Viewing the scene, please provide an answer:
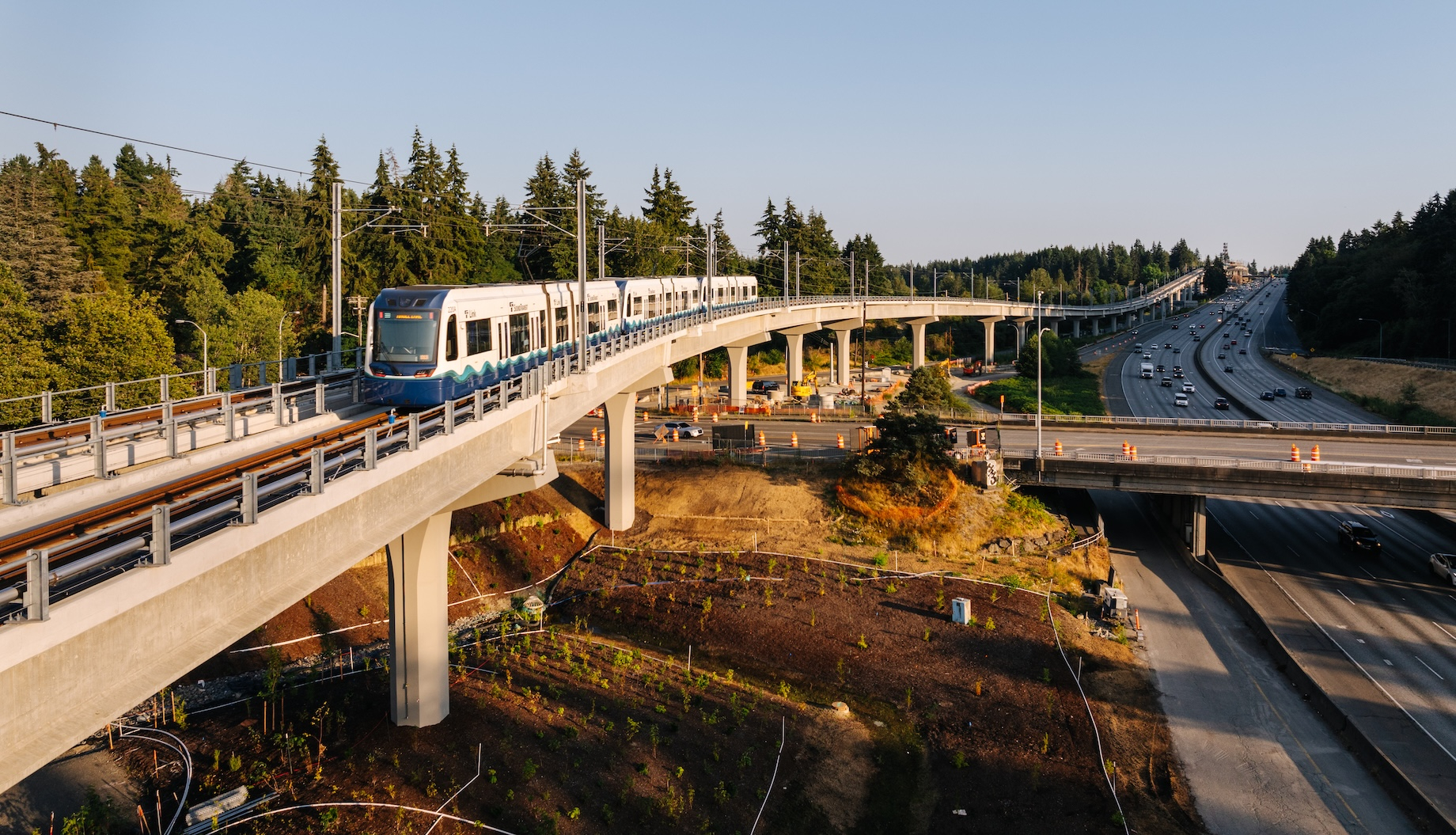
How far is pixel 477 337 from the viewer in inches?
1083

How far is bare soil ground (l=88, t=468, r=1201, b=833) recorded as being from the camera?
2172 cm

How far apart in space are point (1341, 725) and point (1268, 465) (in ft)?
65.3

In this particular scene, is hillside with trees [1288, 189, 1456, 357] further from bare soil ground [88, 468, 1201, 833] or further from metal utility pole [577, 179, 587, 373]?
metal utility pole [577, 179, 587, 373]

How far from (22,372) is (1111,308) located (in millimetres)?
190700

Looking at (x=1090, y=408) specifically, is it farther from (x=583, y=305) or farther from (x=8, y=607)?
(x=8, y=607)

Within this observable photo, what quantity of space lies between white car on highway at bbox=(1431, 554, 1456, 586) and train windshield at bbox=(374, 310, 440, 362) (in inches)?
1533

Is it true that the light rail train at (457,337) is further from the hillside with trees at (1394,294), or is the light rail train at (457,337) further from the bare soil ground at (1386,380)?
the hillside with trees at (1394,294)

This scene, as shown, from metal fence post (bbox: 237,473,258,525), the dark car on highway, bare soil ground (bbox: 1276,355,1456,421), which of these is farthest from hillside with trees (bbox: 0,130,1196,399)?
bare soil ground (bbox: 1276,355,1456,421)

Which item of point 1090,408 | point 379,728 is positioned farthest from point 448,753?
point 1090,408

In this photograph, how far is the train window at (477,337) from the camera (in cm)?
2681

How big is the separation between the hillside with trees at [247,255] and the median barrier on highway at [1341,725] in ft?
100

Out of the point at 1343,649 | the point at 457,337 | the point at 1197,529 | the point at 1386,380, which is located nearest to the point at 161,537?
the point at 457,337

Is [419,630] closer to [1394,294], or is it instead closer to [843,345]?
[843,345]

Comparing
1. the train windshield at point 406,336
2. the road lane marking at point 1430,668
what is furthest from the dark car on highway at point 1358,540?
the train windshield at point 406,336
